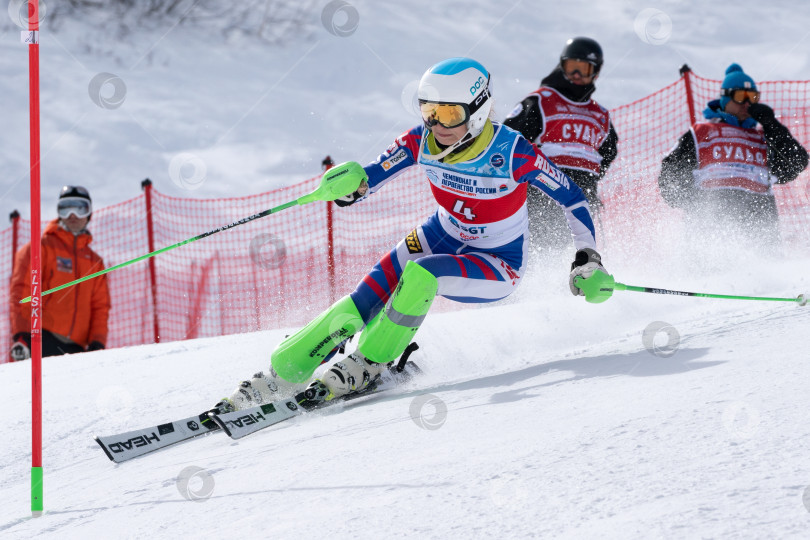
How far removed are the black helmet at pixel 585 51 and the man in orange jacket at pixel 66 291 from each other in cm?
417

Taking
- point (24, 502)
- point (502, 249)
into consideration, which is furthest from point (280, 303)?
point (24, 502)

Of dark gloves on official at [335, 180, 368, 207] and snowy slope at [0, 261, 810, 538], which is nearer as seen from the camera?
snowy slope at [0, 261, 810, 538]

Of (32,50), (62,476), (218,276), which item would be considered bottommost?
(62,476)

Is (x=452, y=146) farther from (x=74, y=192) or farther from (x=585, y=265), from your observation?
(x=74, y=192)

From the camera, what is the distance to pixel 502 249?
4082 millimetres

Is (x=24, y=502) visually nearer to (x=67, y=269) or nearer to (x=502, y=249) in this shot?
(x=502, y=249)

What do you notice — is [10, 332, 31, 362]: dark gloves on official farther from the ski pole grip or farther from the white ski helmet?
the white ski helmet

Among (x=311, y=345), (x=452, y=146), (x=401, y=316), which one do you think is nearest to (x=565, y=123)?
(x=452, y=146)

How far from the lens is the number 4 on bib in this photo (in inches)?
156

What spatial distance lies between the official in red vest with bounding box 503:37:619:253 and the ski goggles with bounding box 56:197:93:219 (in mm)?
3600

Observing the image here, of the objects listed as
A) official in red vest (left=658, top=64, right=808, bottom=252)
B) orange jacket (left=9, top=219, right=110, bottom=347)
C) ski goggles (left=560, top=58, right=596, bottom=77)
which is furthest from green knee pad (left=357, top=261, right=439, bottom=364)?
official in red vest (left=658, top=64, right=808, bottom=252)

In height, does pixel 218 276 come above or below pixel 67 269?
above

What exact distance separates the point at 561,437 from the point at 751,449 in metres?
0.54

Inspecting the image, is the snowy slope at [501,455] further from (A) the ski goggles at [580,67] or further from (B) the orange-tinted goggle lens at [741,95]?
(B) the orange-tinted goggle lens at [741,95]
